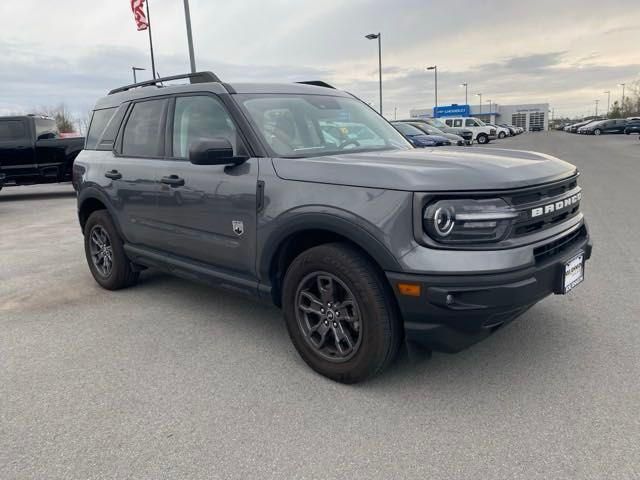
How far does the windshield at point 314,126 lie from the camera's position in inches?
140

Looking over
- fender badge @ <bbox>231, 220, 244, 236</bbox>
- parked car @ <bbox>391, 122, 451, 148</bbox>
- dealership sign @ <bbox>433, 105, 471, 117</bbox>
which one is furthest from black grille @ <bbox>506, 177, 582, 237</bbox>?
dealership sign @ <bbox>433, 105, 471, 117</bbox>

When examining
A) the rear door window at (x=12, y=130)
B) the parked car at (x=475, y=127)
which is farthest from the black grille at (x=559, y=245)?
the parked car at (x=475, y=127)

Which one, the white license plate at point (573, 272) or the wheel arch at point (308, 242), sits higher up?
the wheel arch at point (308, 242)

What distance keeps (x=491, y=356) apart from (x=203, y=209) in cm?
218

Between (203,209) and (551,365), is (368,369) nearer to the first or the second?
(551,365)

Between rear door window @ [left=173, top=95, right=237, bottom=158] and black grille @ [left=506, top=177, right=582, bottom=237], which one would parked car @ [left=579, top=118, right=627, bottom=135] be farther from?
rear door window @ [left=173, top=95, right=237, bottom=158]

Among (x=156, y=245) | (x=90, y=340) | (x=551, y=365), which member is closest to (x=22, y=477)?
(x=90, y=340)

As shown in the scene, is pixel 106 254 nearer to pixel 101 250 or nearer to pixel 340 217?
pixel 101 250

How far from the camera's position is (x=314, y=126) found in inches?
151

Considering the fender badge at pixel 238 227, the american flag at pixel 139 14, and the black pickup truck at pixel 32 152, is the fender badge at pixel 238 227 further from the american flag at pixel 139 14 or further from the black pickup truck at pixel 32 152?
the american flag at pixel 139 14

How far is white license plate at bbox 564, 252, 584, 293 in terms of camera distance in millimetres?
2959

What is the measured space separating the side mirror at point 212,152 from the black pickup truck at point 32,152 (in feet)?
36.8

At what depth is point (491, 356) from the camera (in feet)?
11.2

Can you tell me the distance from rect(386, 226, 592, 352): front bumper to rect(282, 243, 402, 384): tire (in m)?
0.13
